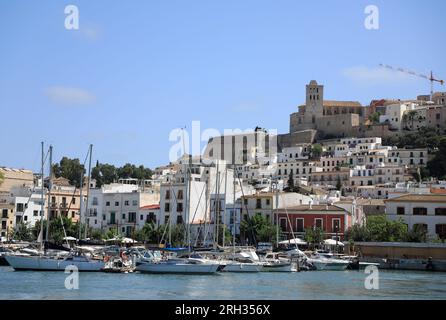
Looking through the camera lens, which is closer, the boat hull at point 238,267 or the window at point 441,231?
the boat hull at point 238,267

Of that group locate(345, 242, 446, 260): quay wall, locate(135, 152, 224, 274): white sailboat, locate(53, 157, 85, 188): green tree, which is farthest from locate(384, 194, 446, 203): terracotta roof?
locate(53, 157, 85, 188): green tree

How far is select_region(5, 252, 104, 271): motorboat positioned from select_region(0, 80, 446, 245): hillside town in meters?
4.29

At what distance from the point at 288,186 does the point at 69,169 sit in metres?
35.5

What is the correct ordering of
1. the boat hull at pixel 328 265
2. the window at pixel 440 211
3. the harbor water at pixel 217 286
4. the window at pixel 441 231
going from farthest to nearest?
the window at pixel 440 211 → the window at pixel 441 231 → the boat hull at pixel 328 265 → the harbor water at pixel 217 286

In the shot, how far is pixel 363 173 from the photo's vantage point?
105625mm

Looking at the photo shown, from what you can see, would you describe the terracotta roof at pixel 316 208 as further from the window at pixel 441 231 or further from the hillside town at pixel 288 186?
the window at pixel 441 231

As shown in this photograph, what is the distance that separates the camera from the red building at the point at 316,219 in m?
62.9

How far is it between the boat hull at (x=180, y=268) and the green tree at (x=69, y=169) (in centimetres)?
6368

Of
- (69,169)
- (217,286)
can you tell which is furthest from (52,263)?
(69,169)

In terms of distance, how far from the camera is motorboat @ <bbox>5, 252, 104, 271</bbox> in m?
45.2

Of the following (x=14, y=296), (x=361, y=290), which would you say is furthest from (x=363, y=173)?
(x=14, y=296)

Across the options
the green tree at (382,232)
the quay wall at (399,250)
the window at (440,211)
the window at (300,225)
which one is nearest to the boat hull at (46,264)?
the quay wall at (399,250)

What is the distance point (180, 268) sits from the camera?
44562mm

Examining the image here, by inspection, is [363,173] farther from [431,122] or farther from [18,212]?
[18,212]
